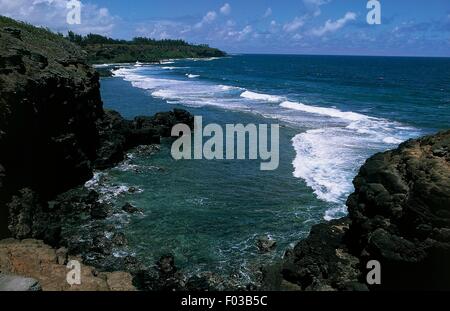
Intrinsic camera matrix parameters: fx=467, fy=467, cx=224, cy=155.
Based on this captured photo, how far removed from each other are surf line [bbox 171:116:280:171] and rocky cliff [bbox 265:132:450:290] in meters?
12.6

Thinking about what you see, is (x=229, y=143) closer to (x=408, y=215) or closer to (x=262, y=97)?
(x=408, y=215)

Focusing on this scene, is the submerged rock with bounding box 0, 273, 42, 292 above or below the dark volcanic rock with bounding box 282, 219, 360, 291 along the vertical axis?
above

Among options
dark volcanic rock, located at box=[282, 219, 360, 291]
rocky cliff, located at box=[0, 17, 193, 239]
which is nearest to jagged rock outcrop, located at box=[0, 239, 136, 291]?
rocky cliff, located at box=[0, 17, 193, 239]

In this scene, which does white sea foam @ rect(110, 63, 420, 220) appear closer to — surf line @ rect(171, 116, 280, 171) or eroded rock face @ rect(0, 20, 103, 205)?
surf line @ rect(171, 116, 280, 171)

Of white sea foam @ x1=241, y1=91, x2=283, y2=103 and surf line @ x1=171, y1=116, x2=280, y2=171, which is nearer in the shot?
surf line @ x1=171, y1=116, x2=280, y2=171

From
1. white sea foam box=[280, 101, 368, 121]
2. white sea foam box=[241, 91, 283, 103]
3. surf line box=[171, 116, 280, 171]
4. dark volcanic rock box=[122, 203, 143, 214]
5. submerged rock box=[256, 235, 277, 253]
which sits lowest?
submerged rock box=[256, 235, 277, 253]

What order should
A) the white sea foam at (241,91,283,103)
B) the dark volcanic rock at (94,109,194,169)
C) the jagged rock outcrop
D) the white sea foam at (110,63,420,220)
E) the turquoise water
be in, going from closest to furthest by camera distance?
the jagged rock outcrop → the turquoise water → the white sea foam at (110,63,420,220) → the dark volcanic rock at (94,109,194,169) → the white sea foam at (241,91,283,103)

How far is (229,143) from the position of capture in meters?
35.6

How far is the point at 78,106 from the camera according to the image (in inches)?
1113

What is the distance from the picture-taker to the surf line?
31.4 meters

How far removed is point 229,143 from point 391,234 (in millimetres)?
22404

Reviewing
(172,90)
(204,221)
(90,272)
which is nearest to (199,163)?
(204,221)

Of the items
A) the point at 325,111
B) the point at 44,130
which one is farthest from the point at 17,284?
the point at 325,111

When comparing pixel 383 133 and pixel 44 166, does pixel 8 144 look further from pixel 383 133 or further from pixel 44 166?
pixel 383 133
